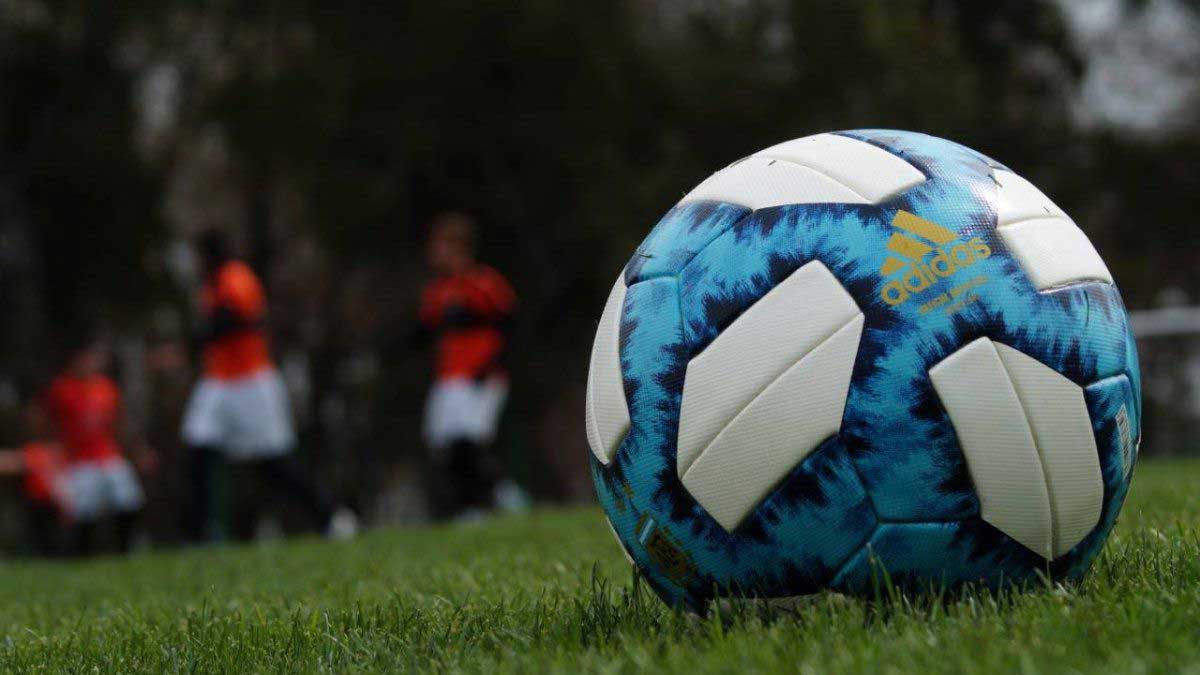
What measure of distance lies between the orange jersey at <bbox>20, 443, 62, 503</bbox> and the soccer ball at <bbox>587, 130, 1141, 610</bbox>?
15064 millimetres

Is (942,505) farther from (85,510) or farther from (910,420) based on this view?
(85,510)

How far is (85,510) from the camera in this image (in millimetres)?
15125

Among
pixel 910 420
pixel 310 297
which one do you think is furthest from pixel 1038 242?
pixel 310 297

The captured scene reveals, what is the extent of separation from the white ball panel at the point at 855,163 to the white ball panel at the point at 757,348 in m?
0.23

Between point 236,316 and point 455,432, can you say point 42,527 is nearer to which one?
point 455,432

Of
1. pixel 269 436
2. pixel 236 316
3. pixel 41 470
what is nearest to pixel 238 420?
pixel 269 436

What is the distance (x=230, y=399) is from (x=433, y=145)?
1475cm

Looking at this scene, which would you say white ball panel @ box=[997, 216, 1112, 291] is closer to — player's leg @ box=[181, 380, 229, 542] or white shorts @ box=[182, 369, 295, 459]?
white shorts @ box=[182, 369, 295, 459]

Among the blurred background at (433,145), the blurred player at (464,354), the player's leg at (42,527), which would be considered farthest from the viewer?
the blurred background at (433,145)

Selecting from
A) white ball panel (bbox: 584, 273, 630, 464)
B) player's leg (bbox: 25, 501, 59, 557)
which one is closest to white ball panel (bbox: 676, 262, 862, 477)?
white ball panel (bbox: 584, 273, 630, 464)

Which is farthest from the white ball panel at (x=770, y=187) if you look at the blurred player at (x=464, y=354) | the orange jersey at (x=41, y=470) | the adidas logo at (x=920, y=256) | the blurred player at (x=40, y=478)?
the orange jersey at (x=41, y=470)

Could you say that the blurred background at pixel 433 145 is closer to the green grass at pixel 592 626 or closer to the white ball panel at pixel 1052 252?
the green grass at pixel 592 626

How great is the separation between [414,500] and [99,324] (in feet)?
25.3

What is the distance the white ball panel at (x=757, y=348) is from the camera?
8.61 ft
